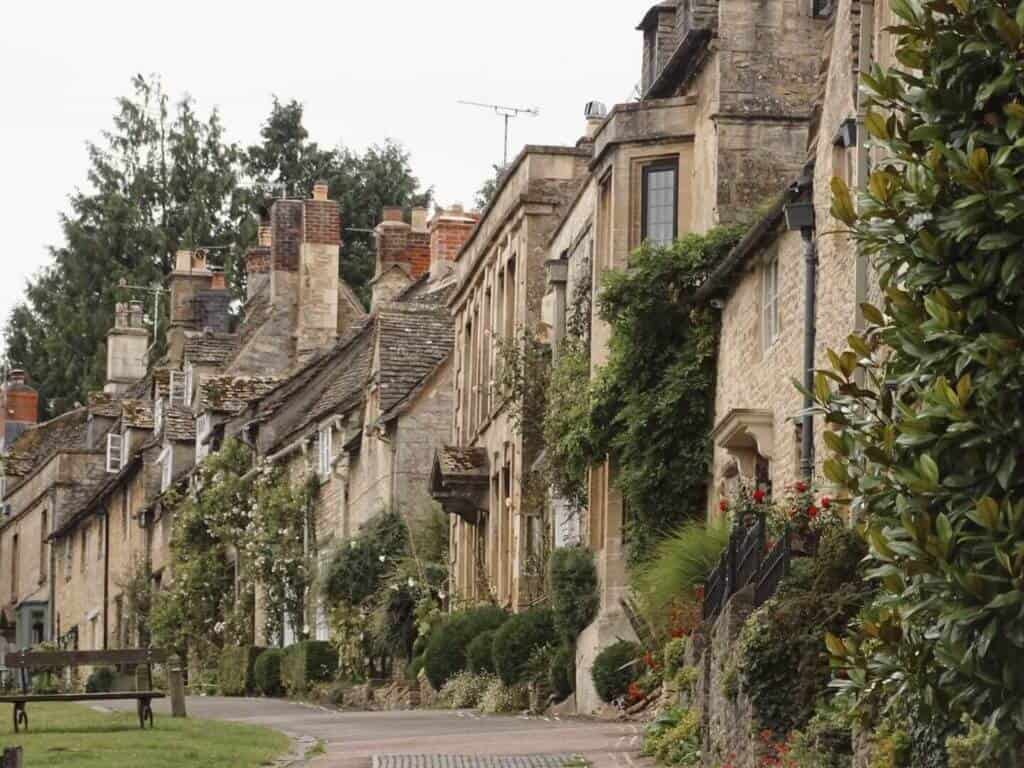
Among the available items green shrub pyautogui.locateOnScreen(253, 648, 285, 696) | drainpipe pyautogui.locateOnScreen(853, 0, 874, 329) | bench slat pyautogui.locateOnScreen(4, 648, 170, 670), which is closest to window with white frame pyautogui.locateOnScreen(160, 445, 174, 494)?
green shrub pyautogui.locateOnScreen(253, 648, 285, 696)

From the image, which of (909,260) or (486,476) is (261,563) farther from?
(909,260)

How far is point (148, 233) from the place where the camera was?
259ft

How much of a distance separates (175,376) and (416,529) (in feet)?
71.0

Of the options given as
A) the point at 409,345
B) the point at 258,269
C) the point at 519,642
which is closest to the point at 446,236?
the point at 409,345

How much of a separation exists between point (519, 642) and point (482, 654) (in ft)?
5.52

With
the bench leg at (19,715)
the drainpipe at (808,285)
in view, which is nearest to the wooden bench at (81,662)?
the bench leg at (19,715)

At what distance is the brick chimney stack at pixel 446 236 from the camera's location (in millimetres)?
48469

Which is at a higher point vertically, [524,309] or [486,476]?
[524,309]

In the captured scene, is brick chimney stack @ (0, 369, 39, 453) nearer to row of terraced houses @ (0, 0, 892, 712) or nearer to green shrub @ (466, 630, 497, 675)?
row of terraced houses @ (0, 0, 892, 712)

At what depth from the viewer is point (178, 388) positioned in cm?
6222

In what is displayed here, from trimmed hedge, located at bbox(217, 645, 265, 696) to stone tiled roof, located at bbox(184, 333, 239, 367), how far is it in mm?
15083

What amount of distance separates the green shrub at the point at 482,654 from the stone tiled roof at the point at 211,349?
27567mm

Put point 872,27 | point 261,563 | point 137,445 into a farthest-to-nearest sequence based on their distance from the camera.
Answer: point 137,445, point 261,563, point 872,27

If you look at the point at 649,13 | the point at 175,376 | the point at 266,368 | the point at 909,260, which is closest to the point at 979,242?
the point at 909,260
